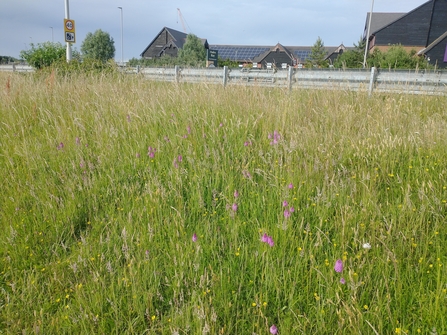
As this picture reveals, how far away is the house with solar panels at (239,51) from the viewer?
203 feet

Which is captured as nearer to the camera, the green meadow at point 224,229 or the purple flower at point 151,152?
the green meadow at point 224,229

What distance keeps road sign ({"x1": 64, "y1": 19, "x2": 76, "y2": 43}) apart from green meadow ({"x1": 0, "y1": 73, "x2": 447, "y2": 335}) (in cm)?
1197

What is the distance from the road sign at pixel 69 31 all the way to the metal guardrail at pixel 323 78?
5.90 meters

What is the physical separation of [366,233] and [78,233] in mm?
2006

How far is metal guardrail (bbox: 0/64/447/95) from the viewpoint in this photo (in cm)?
559

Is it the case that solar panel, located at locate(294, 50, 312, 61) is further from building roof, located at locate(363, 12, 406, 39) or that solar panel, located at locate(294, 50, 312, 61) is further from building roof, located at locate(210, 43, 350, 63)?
building roof, located at locate(363, 12, 406, 39)

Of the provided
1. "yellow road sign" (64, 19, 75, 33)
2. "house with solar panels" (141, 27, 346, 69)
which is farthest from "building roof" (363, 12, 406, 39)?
"yellow road sign" (64, 19, 75, 33)

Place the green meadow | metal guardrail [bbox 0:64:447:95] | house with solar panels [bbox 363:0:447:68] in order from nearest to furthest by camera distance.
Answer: the green meadow
metal guardrail [bbox 0:64:447:95]
house with solar panels [bbox 363:0:447:68]

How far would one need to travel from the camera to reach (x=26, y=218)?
2367 mm

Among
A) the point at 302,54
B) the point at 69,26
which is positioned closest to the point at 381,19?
the point at 302,54

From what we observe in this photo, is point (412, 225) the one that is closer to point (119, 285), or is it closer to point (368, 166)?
point (368, 166)

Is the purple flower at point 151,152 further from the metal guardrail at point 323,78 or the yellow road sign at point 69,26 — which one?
the yellow road sign at point 69,26

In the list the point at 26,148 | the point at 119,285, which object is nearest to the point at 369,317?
the point at 119,285

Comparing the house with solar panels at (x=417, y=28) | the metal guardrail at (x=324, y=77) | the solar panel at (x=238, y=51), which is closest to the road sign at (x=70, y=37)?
the metal guardrail at (x=324, y=77)
